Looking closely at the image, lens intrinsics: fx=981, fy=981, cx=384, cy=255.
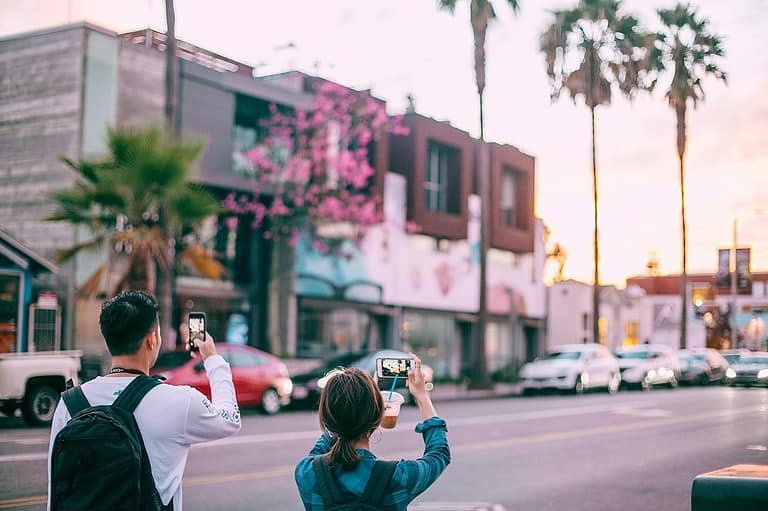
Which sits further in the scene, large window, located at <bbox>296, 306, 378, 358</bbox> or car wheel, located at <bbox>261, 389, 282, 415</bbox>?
large window, located at <bbox>296, 306, 378, 358</bbox>

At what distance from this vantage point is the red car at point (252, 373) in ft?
63.5

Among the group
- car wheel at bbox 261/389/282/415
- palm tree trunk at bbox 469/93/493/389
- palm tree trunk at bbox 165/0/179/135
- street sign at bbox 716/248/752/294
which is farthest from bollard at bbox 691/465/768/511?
street sign at bbox 716/248/752/294

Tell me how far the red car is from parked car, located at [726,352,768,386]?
75.3 ft

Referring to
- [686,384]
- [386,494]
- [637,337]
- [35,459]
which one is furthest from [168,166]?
[637,337]

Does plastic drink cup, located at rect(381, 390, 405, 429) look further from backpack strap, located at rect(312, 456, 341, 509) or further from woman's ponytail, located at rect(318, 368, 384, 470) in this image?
backpack strap, located at rect(312, 456, 341, 509)

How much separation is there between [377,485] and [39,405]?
14.0m

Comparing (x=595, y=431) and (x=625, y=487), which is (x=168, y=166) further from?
(x=625, y=487)

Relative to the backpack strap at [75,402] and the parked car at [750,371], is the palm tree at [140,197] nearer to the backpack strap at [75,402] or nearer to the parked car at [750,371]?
the backpack strap at [75,402]

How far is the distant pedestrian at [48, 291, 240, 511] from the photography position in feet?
10.7

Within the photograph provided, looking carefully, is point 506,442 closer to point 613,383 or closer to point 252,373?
point 252,373

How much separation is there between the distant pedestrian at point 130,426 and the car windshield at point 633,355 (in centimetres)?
3527

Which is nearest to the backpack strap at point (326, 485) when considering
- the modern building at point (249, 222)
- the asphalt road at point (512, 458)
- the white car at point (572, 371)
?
the asphalt road at point (512, 458)

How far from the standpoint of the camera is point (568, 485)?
11273 millimetres

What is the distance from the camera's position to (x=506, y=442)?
15.5 meters
